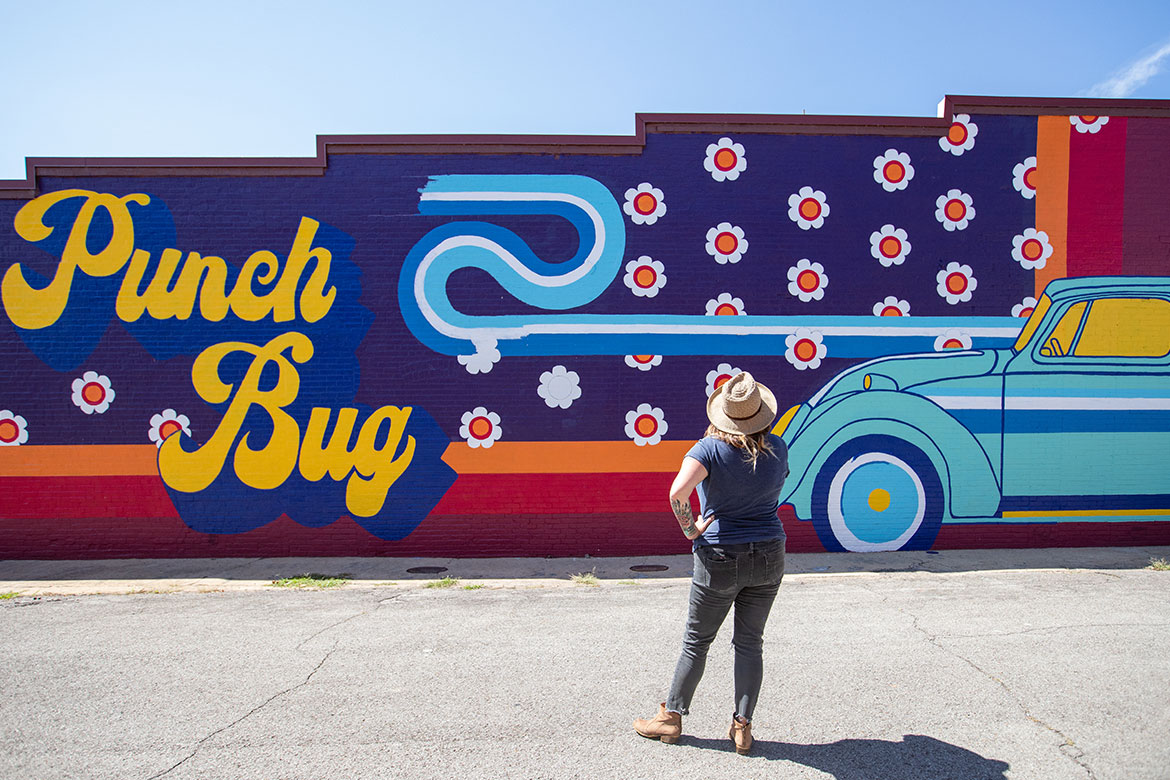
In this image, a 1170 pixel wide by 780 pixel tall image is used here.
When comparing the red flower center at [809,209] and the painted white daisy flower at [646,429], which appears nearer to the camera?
the painted white daisy flower at [646,429]

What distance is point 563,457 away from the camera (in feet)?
26.9

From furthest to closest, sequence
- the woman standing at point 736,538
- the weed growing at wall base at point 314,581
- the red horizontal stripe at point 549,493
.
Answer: the red horizontal stripe at point 549,493 → the weed growing at wall base at point 314,581 → the woman standing at point 736,538

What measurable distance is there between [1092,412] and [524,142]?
25.0 ft

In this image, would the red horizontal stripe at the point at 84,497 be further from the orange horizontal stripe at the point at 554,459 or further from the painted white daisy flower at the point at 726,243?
the painted white daisy flower at the point at 726,243

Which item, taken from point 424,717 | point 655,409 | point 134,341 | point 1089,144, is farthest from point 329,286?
point 1089,144

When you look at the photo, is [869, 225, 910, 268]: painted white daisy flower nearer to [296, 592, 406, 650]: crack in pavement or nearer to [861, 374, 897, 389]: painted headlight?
[861, 374, 897, 389]: painted headlight

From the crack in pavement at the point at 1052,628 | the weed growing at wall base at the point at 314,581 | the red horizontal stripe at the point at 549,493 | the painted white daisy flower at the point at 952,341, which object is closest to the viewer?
the crack in pavement at the point at 1052,628

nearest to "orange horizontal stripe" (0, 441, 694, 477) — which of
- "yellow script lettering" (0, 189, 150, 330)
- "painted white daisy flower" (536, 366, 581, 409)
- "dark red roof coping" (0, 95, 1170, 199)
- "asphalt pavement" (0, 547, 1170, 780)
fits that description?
"painted white daisy flower" (536, 366, 581, 409)

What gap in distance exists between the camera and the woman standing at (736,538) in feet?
10.6

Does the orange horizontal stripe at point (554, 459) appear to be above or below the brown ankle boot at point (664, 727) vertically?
above

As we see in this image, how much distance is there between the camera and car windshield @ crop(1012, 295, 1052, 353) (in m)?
8.30

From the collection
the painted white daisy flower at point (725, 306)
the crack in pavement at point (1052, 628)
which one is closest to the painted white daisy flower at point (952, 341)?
the painted white daisy flower at point (725, 306)

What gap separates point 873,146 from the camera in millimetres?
8375

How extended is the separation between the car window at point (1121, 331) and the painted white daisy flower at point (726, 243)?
4.29 meters
